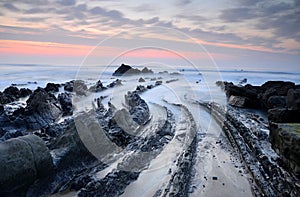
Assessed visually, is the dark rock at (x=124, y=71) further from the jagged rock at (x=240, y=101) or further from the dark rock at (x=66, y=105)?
the dark rock at (x=66, y=105)

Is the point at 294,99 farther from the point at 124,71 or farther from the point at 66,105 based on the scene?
the point at 124,71

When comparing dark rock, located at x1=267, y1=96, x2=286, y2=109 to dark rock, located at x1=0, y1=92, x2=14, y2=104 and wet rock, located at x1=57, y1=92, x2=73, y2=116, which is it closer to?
wet rock, located at x1=57, y1=92, x2=73, y2=116

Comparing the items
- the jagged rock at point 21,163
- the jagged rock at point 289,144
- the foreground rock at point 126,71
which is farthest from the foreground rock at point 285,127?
A: the foreground rock at point 126,71

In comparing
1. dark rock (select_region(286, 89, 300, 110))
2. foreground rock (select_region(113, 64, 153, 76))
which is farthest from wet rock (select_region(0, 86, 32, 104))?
foreground rock (select_region(113, 64, 153, 76))

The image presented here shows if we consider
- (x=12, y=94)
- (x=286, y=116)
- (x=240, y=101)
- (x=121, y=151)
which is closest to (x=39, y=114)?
(x=121, y=151)

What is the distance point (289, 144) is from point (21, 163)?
379 centimetres

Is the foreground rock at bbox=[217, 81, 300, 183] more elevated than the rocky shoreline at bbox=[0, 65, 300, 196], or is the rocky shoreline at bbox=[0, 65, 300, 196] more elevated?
the foreground rock at bbox=[217, 81, 300, 183]

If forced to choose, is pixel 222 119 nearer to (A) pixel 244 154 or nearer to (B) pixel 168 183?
(A) pixel 244 154

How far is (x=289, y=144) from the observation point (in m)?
3.62

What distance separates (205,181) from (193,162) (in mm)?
743

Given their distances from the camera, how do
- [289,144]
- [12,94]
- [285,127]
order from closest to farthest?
1. [289,144]
2. [285,127]
3. [12,94]

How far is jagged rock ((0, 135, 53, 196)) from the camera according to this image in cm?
366

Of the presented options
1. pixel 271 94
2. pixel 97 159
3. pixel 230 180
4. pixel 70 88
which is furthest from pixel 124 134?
pixel 70 88

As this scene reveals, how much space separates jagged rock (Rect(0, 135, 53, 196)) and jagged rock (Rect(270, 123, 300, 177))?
3.61 meters
